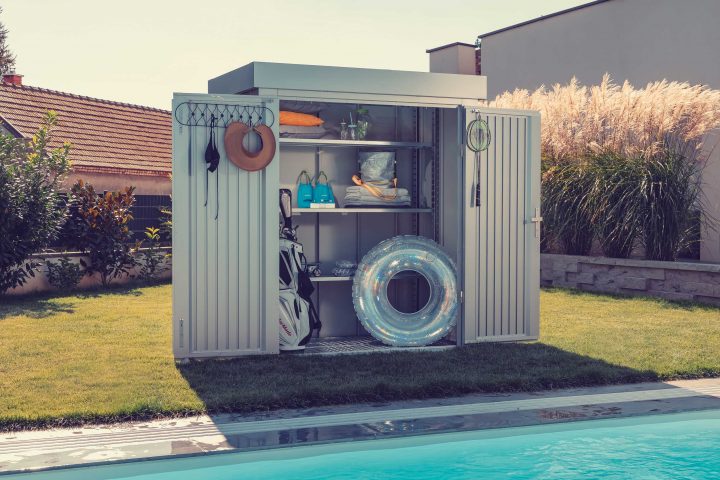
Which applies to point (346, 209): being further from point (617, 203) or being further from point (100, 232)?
point (100, 232)

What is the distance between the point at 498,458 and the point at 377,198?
3.44 m

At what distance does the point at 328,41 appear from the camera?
833 centimetres

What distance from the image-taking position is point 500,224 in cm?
729

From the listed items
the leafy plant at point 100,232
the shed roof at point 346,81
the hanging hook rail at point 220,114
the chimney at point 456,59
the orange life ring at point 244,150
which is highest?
the chimney at point 456,59

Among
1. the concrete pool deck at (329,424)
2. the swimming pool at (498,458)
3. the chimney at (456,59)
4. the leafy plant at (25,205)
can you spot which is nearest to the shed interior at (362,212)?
the concrete pool deck at (329,424)

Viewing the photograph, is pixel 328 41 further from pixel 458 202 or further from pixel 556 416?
pixel 556 416

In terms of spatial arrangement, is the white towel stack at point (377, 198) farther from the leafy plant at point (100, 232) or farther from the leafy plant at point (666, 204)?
the leafy plant at point (100, 232)

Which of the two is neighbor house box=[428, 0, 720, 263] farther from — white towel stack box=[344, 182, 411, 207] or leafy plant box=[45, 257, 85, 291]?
leafy plant box=[45, 257, 85, 291]

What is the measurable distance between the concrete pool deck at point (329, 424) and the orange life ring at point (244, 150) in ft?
6.89

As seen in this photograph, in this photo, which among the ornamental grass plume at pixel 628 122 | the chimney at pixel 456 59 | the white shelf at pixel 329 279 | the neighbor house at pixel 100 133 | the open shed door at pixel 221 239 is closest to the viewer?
the open shed door at pixel 221 239

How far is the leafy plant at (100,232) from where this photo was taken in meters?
11.7

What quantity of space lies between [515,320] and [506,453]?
9.40 ft

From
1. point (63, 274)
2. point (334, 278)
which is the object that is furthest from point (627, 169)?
point (63, 274)

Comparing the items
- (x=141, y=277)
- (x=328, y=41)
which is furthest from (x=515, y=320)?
(x=141, y=277)
